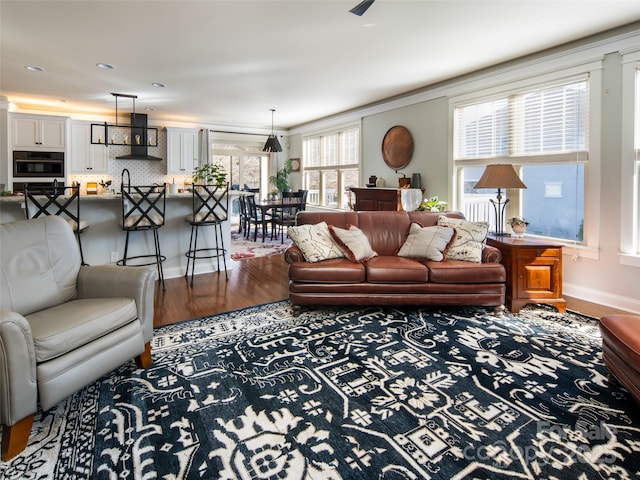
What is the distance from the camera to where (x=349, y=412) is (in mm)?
1925

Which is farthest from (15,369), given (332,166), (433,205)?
(332,166)

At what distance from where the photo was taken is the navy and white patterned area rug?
61.7 inches

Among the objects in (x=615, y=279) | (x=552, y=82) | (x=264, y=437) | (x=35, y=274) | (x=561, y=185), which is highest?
(x=552, y=82)

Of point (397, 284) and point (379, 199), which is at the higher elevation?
point (379, 199)

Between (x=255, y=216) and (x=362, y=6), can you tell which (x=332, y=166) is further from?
(x=362, y=6)

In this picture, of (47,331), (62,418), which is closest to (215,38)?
(47,331)

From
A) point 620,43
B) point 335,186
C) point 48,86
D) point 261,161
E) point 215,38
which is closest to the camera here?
point 620,43

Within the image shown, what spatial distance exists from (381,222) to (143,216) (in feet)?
8.89

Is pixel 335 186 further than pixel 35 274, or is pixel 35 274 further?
pixel 335 186

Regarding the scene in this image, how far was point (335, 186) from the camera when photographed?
27.1 feet

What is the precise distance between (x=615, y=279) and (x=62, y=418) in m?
4.68

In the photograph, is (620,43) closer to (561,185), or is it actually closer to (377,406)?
(561,185)

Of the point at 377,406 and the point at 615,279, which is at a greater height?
the point at 615,279

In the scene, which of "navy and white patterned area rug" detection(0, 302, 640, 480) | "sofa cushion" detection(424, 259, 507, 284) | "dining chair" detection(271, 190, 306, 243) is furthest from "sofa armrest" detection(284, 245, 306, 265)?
"dining chair" detection(271, 190, 306, 243)
